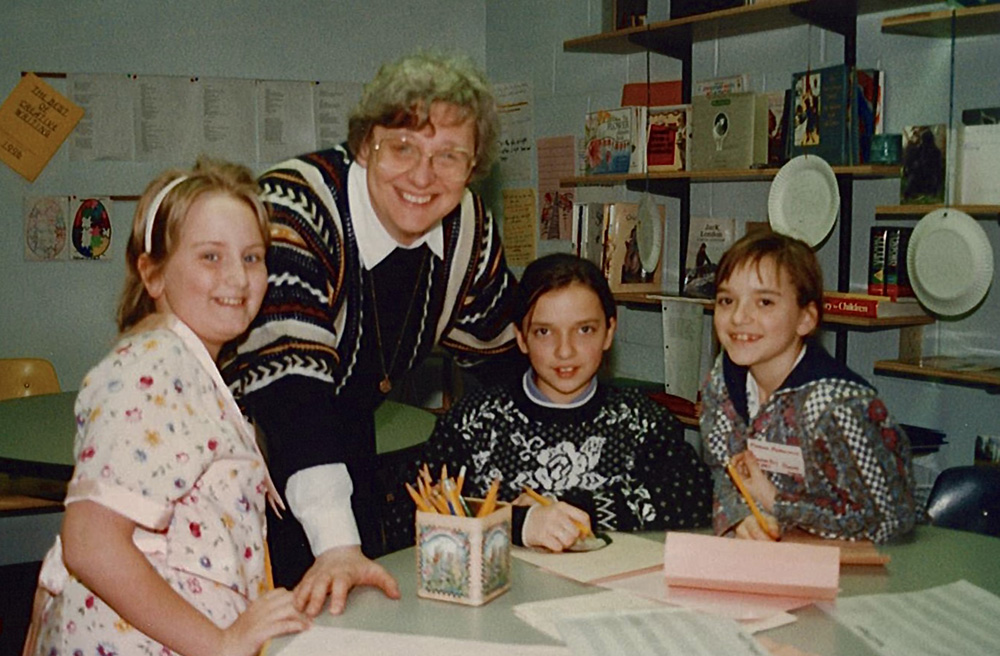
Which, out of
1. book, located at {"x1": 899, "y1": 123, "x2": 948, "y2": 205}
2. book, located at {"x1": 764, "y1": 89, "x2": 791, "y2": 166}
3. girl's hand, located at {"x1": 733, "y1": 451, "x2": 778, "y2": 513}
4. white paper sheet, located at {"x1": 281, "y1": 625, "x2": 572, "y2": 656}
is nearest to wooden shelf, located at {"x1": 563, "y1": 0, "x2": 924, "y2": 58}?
book, located at {"x1": 764, "y1": 89, "x2": 791, "y2": 166}

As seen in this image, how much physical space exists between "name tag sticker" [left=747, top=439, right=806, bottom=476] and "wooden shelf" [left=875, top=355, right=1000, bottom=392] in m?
1.13

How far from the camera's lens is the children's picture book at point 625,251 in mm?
3717

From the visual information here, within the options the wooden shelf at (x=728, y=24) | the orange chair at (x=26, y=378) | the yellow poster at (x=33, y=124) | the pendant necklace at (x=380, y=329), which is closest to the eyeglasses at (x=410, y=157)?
the pendant necklace at (x=380, y=329)

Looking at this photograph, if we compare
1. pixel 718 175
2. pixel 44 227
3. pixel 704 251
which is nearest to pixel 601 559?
pixel 718 175

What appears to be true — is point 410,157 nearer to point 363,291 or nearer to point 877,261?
point 363,291

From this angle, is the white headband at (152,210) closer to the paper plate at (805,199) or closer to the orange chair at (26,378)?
the paper plate at (805,199)

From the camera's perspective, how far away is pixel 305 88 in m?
4.51

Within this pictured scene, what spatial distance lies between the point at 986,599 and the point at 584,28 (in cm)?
334

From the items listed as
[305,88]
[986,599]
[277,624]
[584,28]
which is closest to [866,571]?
[986,599]

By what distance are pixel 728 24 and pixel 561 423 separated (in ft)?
6.80

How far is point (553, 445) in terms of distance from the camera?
1.79 m

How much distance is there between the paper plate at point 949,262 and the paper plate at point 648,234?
1045 mm

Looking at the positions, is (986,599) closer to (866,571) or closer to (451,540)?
(866,571)

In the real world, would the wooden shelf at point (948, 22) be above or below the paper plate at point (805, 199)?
above
